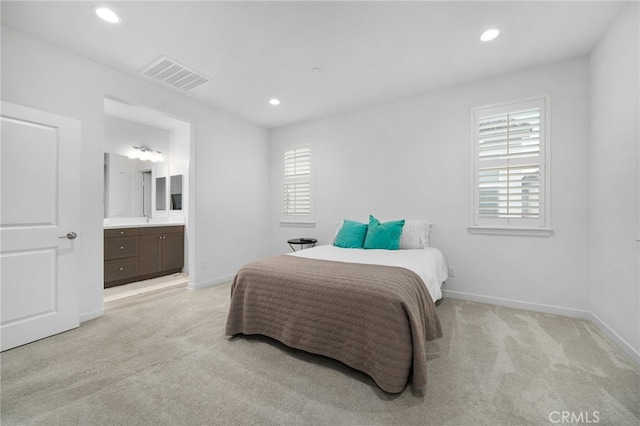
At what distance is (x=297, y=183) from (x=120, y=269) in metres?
2.98

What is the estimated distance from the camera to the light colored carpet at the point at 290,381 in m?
1.43

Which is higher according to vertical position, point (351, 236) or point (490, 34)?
point (490, 34)

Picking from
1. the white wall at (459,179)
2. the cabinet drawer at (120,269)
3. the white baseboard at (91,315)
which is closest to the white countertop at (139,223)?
the cabinet drawer at (120,269)

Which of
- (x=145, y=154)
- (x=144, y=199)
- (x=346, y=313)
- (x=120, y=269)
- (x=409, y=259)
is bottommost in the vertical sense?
(x=120, y=269)

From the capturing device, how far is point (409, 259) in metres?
2.51

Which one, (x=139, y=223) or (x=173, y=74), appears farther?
(x=139, y=223)

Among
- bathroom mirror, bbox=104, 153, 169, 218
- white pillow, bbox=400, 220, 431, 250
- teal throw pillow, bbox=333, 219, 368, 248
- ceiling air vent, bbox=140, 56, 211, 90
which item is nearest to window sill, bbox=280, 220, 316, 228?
teal throw pillow, bbox=333, 219, 368, 248

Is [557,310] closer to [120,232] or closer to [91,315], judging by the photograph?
[91,315]

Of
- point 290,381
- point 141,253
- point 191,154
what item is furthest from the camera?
point 141,253

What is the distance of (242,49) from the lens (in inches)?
99.9

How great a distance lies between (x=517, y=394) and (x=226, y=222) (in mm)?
3843

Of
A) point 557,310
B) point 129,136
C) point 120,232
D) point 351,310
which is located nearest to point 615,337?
point 557,310

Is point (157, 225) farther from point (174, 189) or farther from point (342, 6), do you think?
point (342, 6)

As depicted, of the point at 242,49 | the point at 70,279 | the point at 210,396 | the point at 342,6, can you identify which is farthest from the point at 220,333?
the point at 342,6
